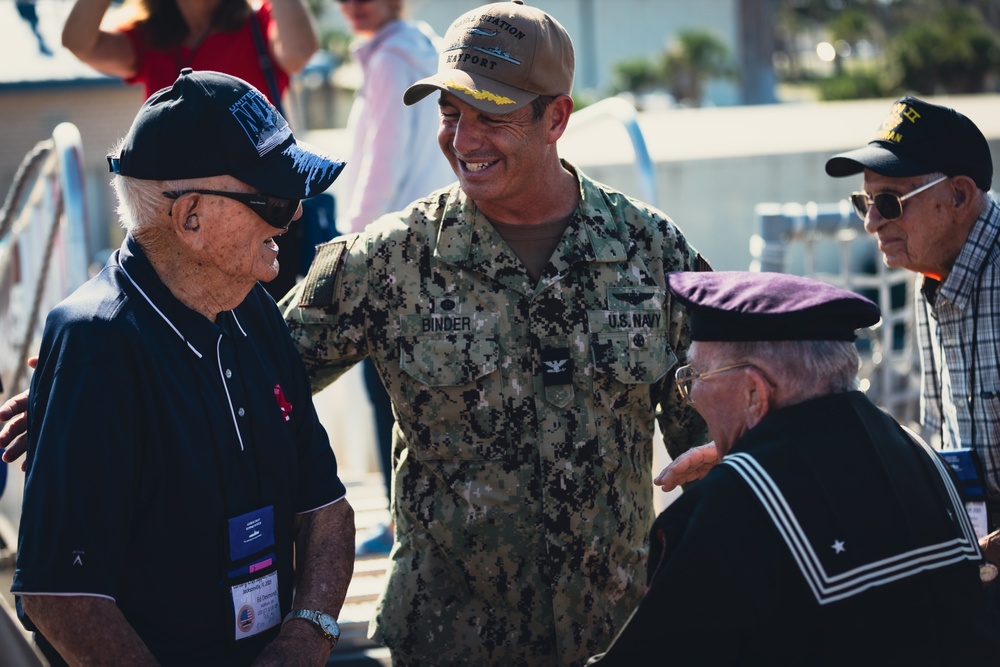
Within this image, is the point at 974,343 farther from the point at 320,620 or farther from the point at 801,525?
the point at 320,620

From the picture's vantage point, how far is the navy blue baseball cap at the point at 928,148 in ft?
10.8

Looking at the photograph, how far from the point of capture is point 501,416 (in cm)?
297

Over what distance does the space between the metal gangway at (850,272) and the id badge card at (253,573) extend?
357cm

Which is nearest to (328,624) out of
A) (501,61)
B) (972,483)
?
(501,61)

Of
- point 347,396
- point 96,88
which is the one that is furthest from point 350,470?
point 96,88

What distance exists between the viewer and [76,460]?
2123 mm

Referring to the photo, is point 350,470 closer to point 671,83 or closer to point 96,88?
point 96,88

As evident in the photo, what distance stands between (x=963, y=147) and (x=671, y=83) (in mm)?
39969

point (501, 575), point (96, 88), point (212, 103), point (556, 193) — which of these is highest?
point (96, 88)

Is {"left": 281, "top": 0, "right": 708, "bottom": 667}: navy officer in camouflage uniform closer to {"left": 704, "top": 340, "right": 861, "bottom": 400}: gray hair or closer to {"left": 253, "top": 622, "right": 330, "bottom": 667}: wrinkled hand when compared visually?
{"left": 253, "top": 622, "right": 330, "bottom": 667}: wrinkled hand

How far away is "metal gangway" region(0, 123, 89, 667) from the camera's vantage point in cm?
448

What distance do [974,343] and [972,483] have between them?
39 centimetres

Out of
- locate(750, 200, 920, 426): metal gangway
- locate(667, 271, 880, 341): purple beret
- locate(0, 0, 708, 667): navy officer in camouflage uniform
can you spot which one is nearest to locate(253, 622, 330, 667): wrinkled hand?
locate(0, 0, 708, 667): navy officer in camouflage uniform

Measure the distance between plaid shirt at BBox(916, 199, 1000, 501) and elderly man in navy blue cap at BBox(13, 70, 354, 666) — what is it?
5.89 feet
